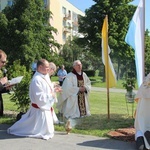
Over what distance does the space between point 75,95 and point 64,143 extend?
3.47 meters

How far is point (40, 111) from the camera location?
289 inches

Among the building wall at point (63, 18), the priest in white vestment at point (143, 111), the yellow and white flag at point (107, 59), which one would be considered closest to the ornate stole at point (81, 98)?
the yellow and white flag at point (107, 59)

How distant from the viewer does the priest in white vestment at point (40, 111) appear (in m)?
7.23

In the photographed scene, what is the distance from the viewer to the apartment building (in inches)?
2207

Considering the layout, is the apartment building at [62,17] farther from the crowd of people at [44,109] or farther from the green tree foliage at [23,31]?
the crowd of people at [44,109]

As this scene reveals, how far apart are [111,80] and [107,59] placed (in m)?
0.68

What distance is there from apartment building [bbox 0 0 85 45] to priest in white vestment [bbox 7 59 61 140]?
4826 centimetres

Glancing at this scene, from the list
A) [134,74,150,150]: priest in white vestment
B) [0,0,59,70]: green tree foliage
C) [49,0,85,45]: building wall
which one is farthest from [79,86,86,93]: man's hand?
[49,0,85,45]: building wall

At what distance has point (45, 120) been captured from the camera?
7.30 m

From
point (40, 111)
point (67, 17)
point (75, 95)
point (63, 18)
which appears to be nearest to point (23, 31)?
point (75, 95)

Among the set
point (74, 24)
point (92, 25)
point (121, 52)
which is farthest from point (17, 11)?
point (74, 24)

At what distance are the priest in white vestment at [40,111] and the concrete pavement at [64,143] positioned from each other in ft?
0.77

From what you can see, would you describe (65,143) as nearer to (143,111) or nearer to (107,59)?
(143,111)

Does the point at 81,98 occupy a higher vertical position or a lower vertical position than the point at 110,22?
lower
